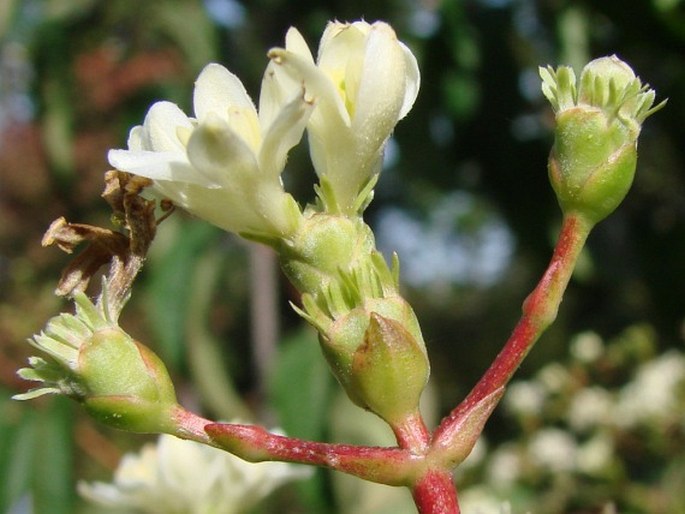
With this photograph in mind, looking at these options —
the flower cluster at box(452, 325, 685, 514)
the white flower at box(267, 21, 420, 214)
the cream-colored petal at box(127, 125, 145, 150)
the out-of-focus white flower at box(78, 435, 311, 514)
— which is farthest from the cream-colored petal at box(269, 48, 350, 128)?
the flower cluster at box(452, 325, 685, 514)

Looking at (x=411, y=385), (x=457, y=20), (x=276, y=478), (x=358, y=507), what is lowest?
(x=411, y=385)

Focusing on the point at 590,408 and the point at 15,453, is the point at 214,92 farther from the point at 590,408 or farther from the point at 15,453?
the point at 590,408

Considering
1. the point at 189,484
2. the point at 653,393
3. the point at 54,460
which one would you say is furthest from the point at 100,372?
the point at 653,393

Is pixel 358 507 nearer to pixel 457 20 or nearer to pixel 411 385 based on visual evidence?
pixel 457 20

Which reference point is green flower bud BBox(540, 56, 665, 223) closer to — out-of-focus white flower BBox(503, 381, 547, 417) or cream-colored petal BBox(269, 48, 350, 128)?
cream-colored petal BBox(269, 48, 350, 128)

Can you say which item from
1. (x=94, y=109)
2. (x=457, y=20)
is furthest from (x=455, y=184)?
(x=94, y=109)
